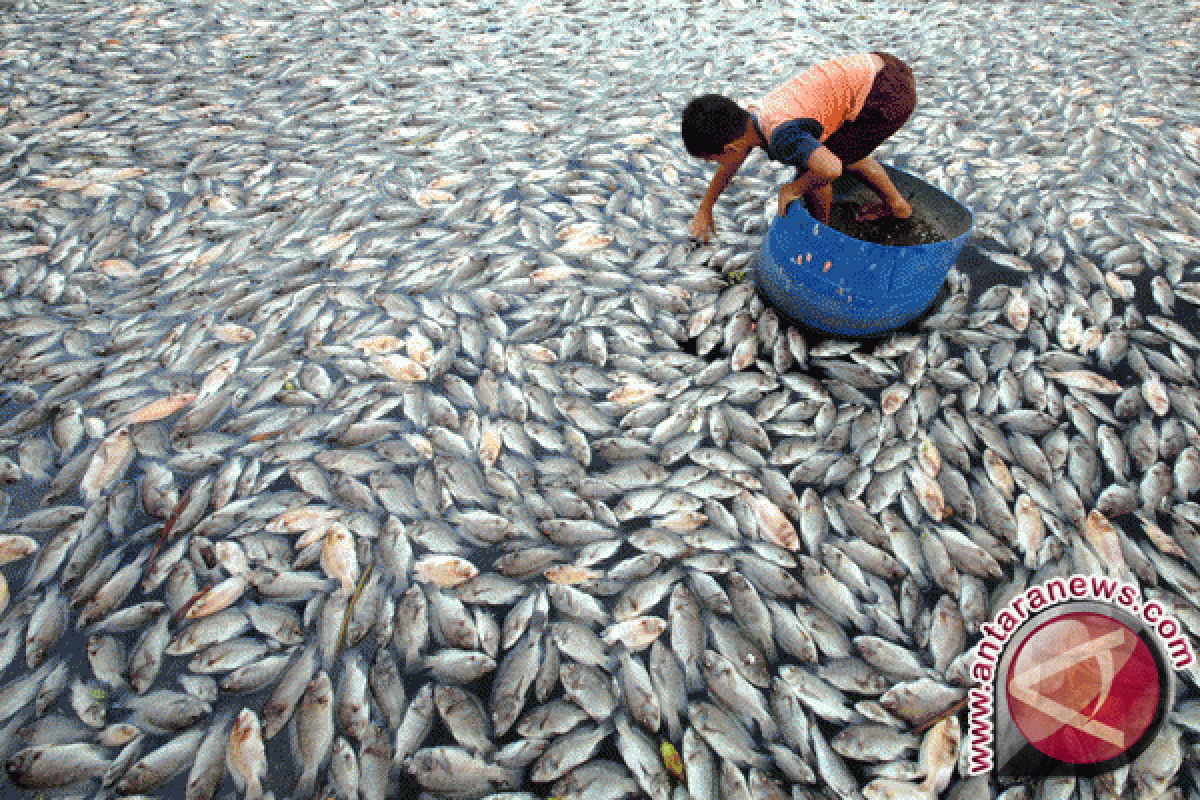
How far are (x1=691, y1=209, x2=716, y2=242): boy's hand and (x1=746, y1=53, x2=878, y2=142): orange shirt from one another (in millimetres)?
643

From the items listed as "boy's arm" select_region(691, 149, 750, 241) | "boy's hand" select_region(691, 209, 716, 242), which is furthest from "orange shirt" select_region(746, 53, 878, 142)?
"boy's hand" select_region(691, 209, 716, 242)

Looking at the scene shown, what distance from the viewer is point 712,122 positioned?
2480 mm

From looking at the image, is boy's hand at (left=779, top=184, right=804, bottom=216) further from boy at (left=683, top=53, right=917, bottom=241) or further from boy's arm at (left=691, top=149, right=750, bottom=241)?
boy's arm at (left=691, top=149, right=750, bottom=241)

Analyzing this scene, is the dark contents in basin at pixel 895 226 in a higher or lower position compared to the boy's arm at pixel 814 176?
lower

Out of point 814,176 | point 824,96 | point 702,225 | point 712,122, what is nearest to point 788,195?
point 814,176

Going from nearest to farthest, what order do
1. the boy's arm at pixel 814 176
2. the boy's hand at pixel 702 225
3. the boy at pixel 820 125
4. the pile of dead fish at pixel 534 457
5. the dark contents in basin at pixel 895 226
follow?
the pile of dead fish at pixel 534 457 < the boy's arm at pixel 814 176 < the boy at pixel 820 125 < the dark contents in basin at pixel 895 226 < the boy's hand at pixel 702 225

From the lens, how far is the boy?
7.83 feet

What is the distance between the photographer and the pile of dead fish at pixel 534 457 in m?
1.69

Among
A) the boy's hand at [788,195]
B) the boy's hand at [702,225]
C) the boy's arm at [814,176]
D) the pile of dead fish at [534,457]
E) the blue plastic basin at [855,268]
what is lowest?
the pile of dead fish at [534,457]

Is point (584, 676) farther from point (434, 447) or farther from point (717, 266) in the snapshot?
point (717, 266)

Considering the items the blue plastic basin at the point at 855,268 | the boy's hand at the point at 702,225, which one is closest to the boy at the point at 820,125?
the blue plastic basin at the point at 855,268

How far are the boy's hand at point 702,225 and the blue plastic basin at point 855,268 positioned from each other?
44 centimetres

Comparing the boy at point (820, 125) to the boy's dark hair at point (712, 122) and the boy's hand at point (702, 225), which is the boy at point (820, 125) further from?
the boy's hand at point (702, 225)

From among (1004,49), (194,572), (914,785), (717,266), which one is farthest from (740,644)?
(1004,49)
